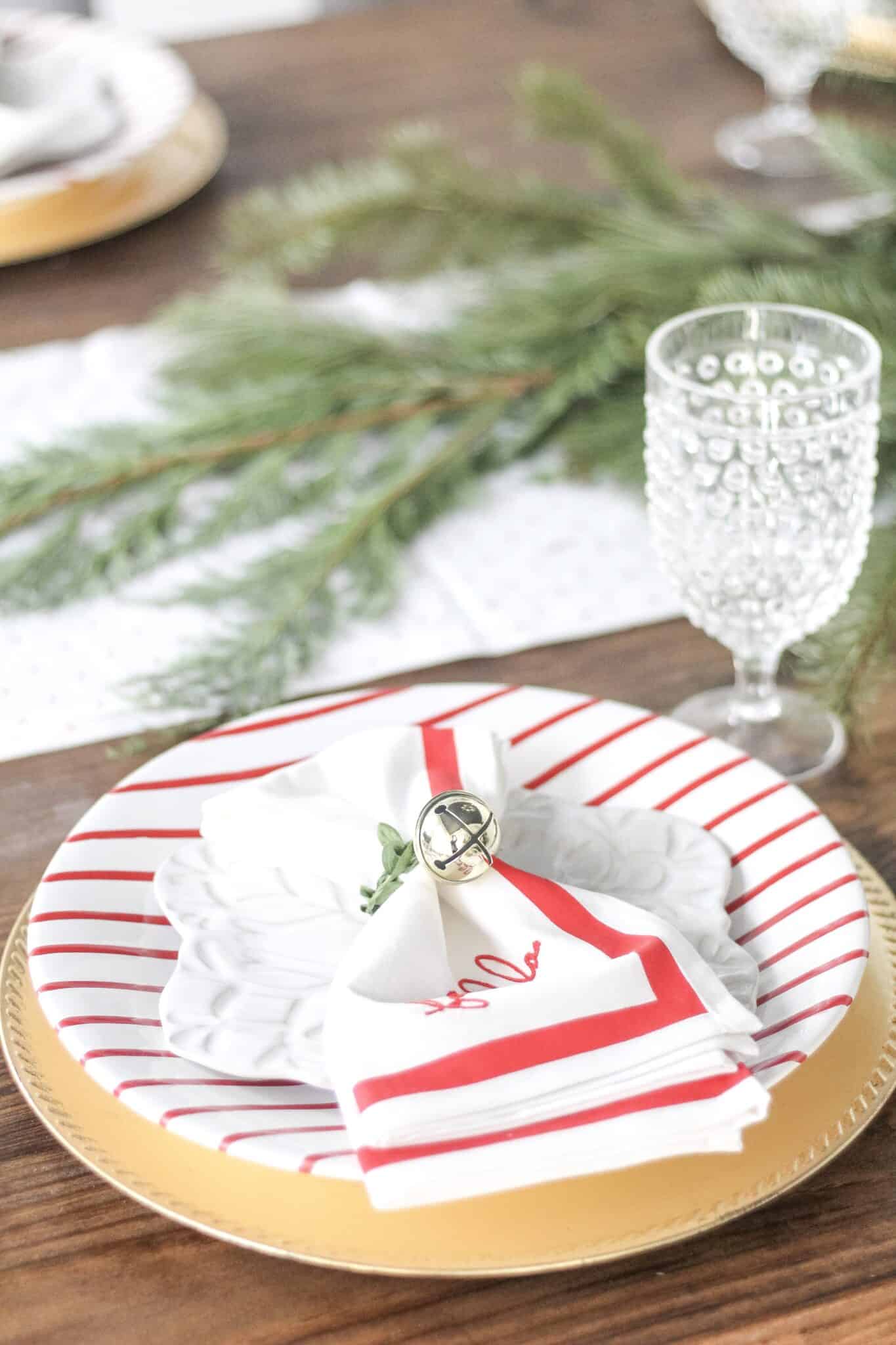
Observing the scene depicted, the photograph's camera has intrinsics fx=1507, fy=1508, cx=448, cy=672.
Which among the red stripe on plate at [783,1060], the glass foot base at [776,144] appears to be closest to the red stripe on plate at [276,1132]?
the red stripe on plate at [783,1060]

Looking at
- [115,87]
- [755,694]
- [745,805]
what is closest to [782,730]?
[755,694]

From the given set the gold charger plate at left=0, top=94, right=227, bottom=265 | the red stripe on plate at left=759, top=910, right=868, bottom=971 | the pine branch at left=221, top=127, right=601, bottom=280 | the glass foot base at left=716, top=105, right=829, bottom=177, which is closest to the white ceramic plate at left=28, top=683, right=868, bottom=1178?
the red stripe on plate at left=759, top=910, right=868, bottom=971

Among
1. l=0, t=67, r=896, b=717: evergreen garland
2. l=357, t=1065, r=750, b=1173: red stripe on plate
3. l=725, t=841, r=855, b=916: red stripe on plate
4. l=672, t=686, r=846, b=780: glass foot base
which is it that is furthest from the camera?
l=0, t=67, r=896, b=717: evergreen garland

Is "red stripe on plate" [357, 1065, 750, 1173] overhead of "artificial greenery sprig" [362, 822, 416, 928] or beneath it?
overhead

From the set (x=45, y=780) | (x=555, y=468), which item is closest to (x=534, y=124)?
(x=555, y=468)

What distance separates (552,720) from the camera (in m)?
0.55

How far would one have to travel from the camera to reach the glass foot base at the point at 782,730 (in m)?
0.59

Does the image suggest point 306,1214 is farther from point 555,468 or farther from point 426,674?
point 555,468

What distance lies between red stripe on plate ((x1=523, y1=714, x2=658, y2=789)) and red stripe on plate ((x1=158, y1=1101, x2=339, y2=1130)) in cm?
16

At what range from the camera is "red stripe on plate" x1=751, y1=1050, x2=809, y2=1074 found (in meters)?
0.39

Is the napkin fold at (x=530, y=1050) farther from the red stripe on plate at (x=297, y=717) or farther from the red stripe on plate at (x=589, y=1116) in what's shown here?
the red stripe on plate at (x=297, y=717)

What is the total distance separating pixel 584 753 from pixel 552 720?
2cm

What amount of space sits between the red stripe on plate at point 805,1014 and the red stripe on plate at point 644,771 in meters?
0.12

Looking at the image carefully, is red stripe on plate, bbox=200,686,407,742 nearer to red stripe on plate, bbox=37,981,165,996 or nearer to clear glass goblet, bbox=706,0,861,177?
red stripe on plate, bbox=37,981,165,996
